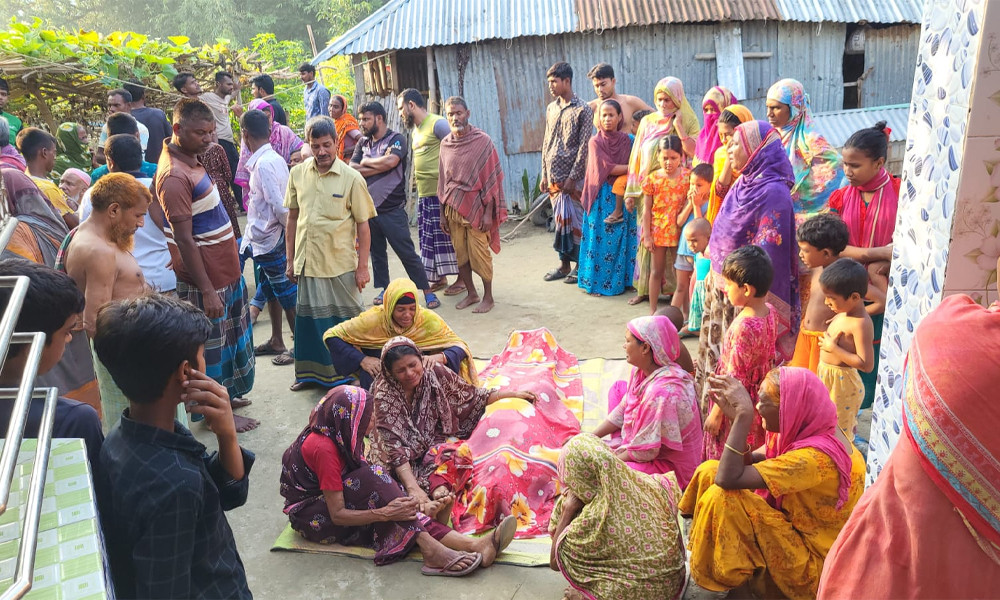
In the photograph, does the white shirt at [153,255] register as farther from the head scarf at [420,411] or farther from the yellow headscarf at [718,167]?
the yellow headscarf at [718,167]

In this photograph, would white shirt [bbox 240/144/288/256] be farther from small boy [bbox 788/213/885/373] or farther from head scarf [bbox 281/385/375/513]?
small boy [bbox 788/213/885/373]

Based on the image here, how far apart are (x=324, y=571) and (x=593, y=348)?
3103 mm

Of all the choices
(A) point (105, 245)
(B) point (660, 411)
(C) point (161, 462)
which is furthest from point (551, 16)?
(C) point (161, 462)

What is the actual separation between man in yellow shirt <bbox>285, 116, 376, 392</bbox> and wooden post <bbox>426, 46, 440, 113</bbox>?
5.26m

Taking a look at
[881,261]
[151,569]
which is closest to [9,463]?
[151,569]

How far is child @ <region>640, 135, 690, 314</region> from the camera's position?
617 centimetres

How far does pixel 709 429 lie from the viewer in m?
3.67

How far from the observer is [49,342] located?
2.08 metres

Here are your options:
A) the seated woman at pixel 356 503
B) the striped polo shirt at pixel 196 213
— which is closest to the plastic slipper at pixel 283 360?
the striped polo shirt at pixel 196 213

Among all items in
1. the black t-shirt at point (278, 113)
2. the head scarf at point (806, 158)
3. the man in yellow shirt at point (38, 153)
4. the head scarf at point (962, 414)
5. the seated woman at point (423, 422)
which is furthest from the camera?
the black t-shirt at point (278, 113)

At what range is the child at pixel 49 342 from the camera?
191 cm

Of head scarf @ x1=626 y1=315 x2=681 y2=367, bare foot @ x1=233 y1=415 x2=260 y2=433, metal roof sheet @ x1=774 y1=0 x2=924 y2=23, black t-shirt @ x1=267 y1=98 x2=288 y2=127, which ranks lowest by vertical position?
bare foot @ x1=233 y1=415 x2=260 y2=433

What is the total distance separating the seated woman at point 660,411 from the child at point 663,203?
2.79 meters

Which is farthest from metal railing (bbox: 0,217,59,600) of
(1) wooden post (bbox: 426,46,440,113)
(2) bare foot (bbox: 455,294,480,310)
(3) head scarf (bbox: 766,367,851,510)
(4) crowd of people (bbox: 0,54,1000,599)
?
(1) wooden post (bbox: 426,46,440,113)
